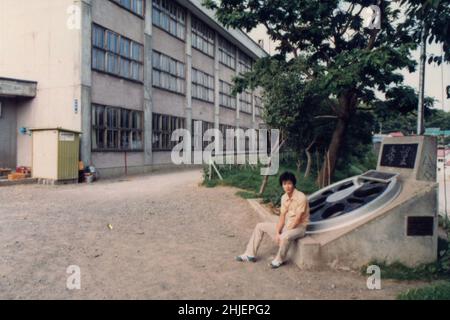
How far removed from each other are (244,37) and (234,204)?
86.2 ft

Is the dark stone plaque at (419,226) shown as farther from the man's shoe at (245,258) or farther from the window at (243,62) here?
Answer: the window at (243,62)

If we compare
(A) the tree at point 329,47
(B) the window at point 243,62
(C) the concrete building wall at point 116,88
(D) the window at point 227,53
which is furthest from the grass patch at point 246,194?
(B) the window at point 243,62

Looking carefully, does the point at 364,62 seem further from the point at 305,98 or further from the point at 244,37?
the point at 244,37

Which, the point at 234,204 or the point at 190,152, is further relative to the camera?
the point at 190,152

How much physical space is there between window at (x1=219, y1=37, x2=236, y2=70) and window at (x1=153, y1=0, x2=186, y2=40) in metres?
6.73

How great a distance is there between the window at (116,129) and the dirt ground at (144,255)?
18.5 ft

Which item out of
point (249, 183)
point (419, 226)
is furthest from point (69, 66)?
point (419, 226)

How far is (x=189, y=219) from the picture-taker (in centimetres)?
838

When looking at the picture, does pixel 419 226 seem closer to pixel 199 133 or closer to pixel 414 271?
pixel 414 271

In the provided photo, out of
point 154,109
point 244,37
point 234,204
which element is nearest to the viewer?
point 234,204

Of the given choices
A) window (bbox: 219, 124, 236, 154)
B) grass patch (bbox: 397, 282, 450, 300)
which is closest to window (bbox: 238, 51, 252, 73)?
window (bbox: 219, 124, 236, 154)

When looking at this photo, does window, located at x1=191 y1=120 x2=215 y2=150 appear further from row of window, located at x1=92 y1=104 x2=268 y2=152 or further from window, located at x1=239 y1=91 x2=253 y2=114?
window, located at x1=239 y1=91 x2=253 y2=114

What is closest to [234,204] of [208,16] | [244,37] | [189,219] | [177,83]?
[189,219]

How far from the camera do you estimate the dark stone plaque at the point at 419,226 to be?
5211 millimetres
